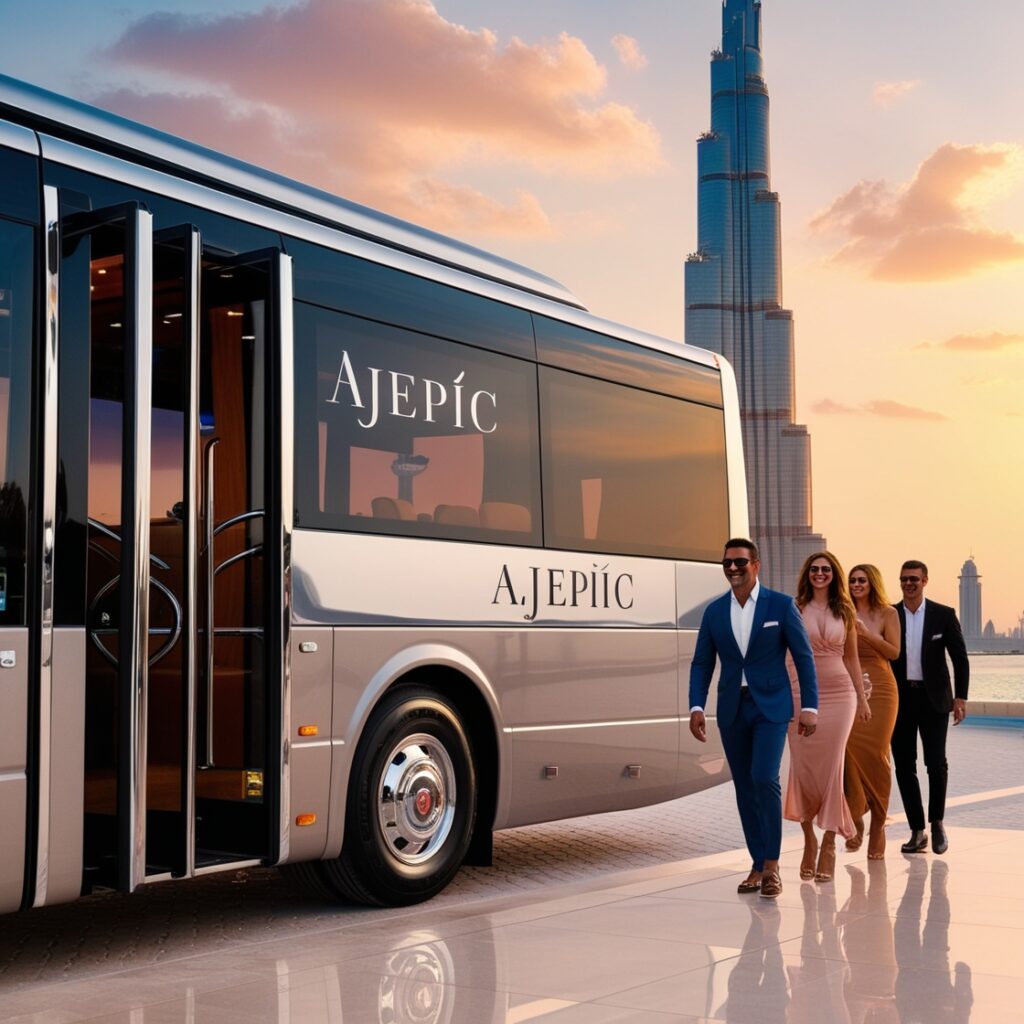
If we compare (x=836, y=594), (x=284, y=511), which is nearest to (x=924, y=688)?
(x=836, y=594)

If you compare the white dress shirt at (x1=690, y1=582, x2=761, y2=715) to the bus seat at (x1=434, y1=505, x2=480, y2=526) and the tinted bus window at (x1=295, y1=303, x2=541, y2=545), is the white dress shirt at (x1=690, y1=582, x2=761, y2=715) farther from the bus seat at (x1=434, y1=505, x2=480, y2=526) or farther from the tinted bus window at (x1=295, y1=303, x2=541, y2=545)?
the bus seat at (x1=434, y1=505, x2=480, y2=526)

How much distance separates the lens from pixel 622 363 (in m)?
11.1

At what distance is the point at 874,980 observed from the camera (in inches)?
268

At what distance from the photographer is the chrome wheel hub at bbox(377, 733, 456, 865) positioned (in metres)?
8.84

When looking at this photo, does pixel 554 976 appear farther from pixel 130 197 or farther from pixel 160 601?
pixel 130 197

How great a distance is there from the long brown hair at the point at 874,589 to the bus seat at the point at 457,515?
2921 millimetres

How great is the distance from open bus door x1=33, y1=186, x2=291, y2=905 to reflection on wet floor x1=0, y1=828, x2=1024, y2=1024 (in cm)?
57

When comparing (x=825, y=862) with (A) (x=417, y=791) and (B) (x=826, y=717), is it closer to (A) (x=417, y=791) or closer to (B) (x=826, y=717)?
(B) (x=826, y=717)

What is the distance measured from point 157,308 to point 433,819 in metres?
3.14

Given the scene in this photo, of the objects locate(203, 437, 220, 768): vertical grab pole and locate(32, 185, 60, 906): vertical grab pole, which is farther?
locate(203, 437, 220, 768): vertical grab pole

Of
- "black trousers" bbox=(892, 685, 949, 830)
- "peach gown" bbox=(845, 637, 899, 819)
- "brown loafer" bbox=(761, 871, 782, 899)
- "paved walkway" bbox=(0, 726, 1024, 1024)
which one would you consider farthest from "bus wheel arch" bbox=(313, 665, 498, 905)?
"black trousers" bbox=(892, 685, 949, 830)

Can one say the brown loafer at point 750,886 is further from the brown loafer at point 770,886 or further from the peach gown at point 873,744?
the peach gown at point 873,744

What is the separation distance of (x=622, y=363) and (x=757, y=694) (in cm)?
296

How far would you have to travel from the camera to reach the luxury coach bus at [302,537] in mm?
6844
